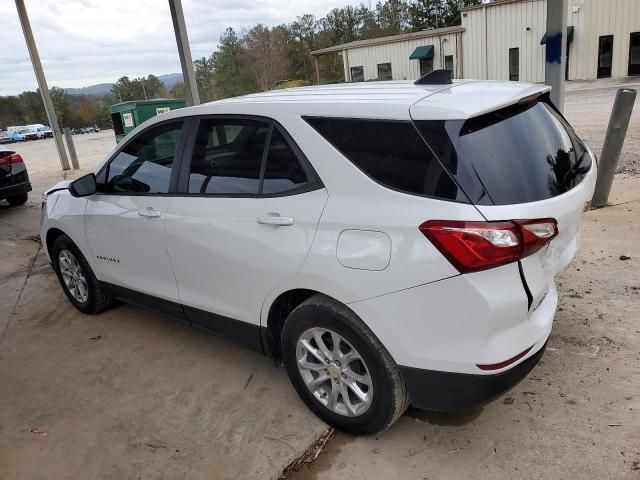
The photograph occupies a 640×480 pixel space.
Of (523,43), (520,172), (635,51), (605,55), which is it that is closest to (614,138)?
(520,172)

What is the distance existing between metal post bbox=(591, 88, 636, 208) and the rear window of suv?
345 cm

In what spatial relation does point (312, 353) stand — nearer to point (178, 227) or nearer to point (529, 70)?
point (178, 227)

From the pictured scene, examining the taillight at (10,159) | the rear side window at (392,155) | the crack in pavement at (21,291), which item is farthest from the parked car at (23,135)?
the rear side window at (392,155)

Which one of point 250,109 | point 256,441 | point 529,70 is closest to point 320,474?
point 256,441

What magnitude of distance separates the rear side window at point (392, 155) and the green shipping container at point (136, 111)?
7886 mm

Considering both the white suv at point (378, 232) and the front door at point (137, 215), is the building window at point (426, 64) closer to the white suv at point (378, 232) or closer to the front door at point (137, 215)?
the front door at point (137, 215)

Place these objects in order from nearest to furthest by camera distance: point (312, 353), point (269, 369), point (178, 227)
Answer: point (312, 353) → point (178, 227) → point (269, 369)

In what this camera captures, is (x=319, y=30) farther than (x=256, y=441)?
Yes

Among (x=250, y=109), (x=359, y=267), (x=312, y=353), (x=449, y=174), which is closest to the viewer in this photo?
(x=449, y=174)

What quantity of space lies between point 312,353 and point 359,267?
639 millimetres

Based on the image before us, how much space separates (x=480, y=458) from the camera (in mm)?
2455

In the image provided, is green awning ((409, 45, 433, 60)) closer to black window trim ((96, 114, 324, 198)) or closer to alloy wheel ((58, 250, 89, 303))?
→ alloy wheel ((58, 250, 89, 303))

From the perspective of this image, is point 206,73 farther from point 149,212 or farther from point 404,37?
point 149,212

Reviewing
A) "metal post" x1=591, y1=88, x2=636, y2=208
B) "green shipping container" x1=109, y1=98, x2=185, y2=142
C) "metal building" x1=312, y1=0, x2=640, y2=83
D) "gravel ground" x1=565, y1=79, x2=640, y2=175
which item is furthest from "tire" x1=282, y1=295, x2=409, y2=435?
"metal building" x1=312, y1=0, x2=640, y2=83
